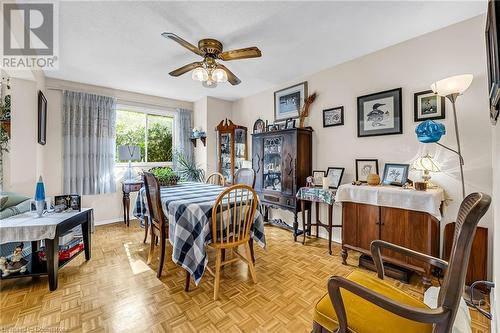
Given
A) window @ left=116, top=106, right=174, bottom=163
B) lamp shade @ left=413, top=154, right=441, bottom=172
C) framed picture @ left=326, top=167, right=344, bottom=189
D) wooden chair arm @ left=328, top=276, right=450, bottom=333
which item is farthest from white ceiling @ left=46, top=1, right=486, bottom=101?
wooden chair arm @ left=328, top=276, right=450, bottom=333

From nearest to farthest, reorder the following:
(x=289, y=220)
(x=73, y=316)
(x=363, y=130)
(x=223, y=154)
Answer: (x=73, y=316), (x=363, y=130), (x=289, y=220), (x=223, y=154)

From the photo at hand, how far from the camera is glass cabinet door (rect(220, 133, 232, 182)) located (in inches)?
175

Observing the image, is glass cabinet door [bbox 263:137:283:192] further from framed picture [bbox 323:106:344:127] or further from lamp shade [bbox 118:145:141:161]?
lamp shade [bbox 118:145:141:161]

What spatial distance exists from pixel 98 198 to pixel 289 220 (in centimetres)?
342

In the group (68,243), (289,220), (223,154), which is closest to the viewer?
(68,243)

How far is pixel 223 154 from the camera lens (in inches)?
179

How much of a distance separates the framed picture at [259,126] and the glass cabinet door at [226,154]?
0.55m

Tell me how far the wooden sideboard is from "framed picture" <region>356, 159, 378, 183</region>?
54 centimetres

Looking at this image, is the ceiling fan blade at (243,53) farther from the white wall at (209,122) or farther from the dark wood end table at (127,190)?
the dark wood end table at (127,190)

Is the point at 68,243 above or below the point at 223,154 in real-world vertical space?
below

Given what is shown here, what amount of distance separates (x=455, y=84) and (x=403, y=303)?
6.12ft

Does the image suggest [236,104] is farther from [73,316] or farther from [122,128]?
[73,316]

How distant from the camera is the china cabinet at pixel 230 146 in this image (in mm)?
4359

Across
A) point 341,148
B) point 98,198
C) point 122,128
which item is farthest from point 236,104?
point 98,198
